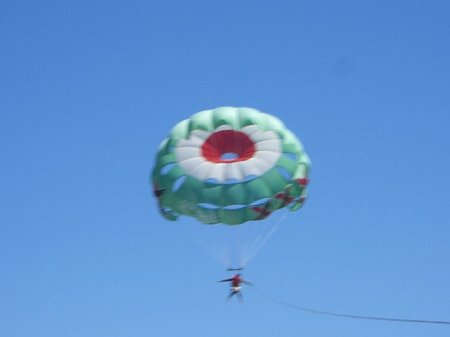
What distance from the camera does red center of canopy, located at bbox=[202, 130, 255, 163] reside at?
30.6m

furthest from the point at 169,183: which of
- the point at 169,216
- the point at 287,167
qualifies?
the point at 287,167

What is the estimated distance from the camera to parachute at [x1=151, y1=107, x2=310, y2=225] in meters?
29.7

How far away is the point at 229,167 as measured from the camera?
98.7 feet

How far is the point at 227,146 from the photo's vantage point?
30781 mm

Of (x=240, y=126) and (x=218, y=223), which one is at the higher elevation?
(x=240, y=126)

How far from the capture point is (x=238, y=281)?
2933cm

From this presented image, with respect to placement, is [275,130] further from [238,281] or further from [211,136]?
[238,281]

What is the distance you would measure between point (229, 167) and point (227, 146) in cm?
101

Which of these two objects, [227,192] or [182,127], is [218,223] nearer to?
[227,192]

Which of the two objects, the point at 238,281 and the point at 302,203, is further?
the point at 302,203

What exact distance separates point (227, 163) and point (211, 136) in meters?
1.16

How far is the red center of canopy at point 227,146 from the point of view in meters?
30.6

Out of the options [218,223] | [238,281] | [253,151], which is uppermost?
[253,151]

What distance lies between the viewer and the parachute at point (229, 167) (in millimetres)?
29734
